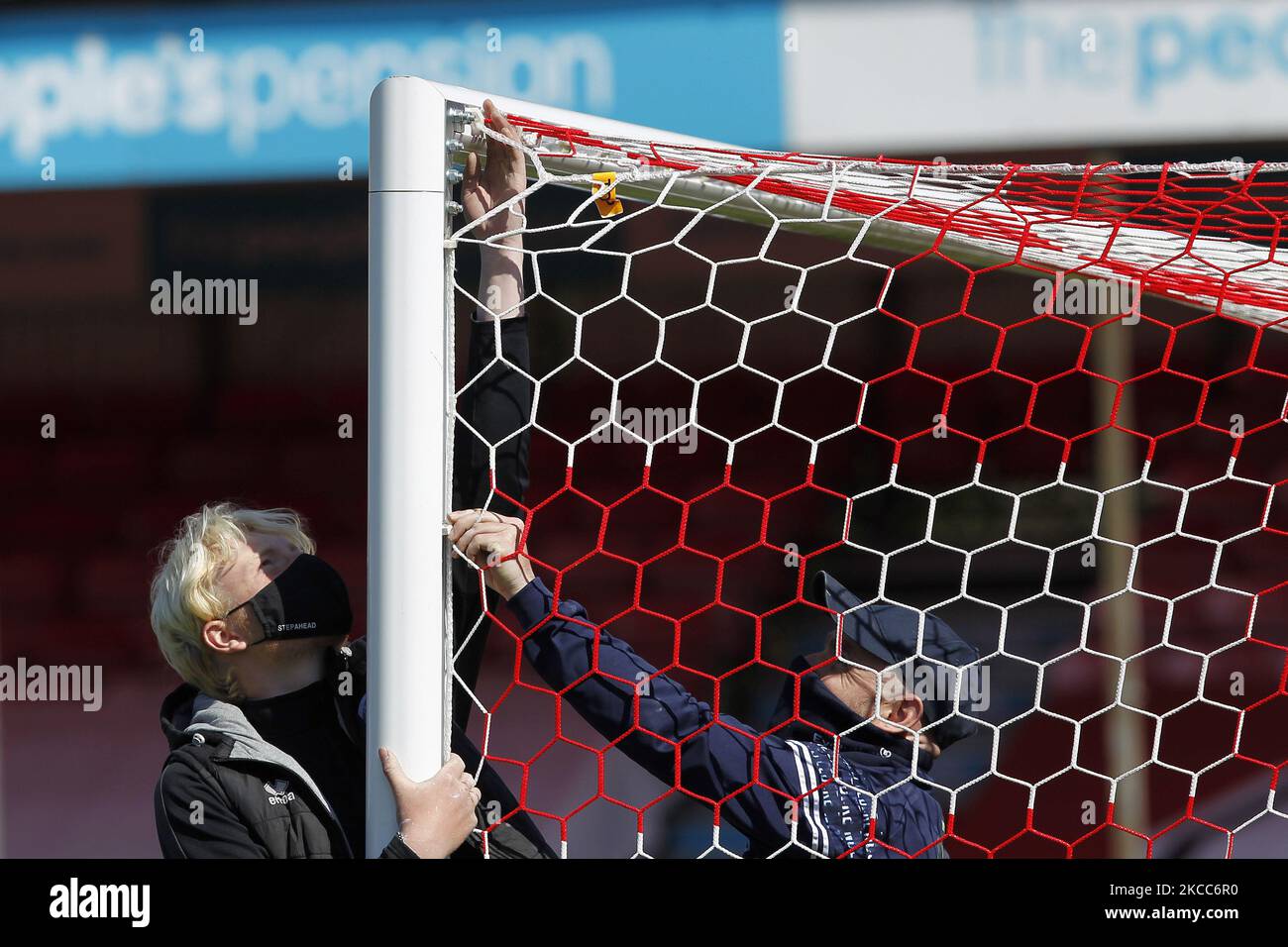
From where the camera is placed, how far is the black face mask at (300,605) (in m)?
1.15

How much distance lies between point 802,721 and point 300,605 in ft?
1.65

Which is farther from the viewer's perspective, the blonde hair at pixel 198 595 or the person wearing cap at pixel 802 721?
the blonde hair at pixel 198 595

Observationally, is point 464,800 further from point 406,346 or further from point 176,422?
point 176,422

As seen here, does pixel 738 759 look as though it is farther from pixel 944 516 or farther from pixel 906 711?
pixel 944 516

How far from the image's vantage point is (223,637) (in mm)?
1160

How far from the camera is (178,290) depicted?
9.77 ft

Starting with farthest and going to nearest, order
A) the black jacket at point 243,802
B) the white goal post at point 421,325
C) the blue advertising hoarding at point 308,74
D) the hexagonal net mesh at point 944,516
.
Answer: the hexagonal net mesh at point 944,516 → the blue advertising hoarding at point 308,74 → the black jacket at point 243,802 → the white goal post at point 421,325

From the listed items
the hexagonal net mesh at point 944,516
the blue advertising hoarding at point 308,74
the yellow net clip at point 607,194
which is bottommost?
the hexagonal net mesh at point 944,516

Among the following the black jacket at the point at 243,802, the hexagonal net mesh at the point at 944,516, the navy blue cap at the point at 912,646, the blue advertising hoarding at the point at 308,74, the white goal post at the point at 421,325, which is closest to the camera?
the white goal post at the point at 421,325

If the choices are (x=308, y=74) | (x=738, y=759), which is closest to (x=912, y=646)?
(x=738, y=759)

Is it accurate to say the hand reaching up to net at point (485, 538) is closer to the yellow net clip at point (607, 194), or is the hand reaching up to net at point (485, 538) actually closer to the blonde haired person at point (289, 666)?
the blonde haired person at point (289, 666)

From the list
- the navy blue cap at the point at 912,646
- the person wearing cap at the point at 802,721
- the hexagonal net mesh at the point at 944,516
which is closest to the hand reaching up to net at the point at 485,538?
the person wearing cap at the point at 802,721
